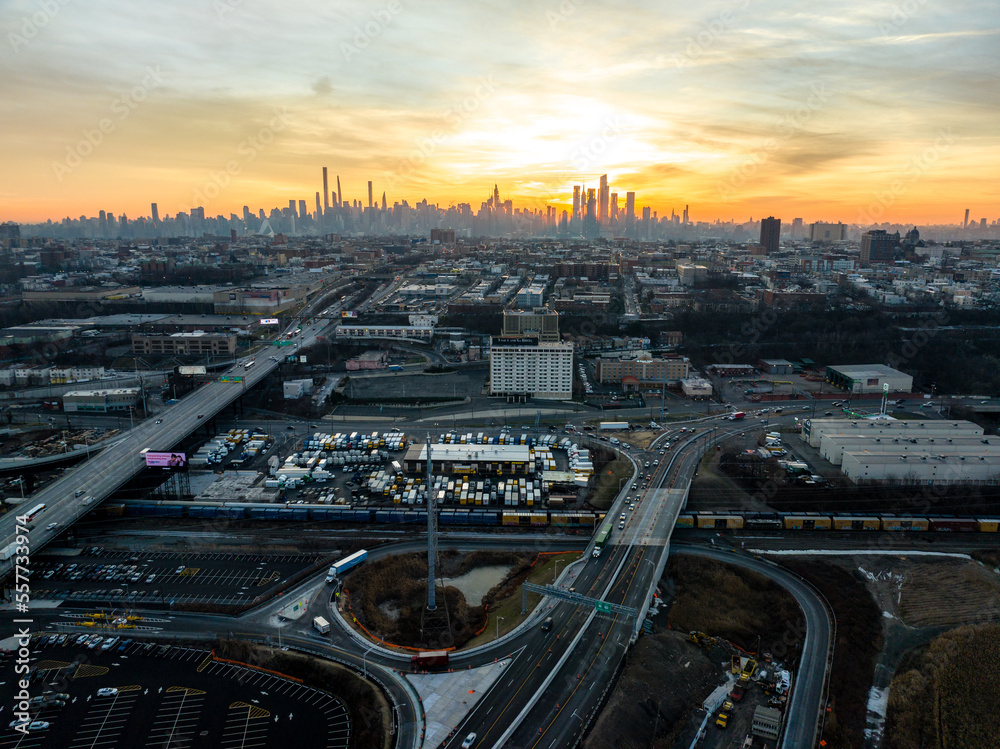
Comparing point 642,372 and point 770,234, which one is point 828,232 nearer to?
point 770,234

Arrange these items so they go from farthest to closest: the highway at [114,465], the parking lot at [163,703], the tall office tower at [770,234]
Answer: the tall office tower at [770,234]
the highway at [114,465]
the parking lot at [163,703]

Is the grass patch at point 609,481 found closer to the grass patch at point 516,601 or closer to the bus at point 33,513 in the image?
the grass patch at point 516,601

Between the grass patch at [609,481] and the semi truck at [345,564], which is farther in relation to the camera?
the grass patch at [609,481]

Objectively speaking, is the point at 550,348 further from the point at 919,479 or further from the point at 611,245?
the point at 611,245

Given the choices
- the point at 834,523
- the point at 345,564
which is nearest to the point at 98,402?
the point at 345,564

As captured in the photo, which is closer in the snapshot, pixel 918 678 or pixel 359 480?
pixel 918 678

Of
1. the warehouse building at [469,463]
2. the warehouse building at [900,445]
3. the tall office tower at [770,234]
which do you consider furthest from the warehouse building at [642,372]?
the tall office tower at [770,234]

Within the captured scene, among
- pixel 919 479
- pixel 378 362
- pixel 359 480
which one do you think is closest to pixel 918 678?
pixel 919 479
